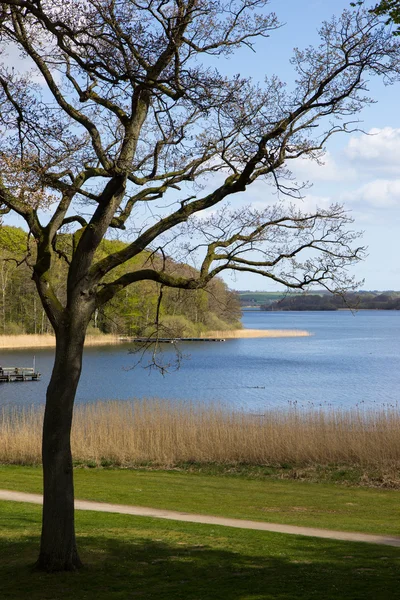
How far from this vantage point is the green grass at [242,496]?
1229 centimetres

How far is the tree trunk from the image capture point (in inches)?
292

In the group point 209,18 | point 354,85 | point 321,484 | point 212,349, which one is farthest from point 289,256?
point 212,349

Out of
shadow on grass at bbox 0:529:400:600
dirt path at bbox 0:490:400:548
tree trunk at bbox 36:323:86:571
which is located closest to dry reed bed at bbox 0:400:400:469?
dirt path at bbox 0:490:400:548

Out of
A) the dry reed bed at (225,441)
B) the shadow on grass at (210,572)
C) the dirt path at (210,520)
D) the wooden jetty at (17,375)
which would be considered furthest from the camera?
the wooden jetty at (17,375)

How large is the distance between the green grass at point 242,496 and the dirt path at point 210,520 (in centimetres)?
39

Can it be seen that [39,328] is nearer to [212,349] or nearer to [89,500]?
[212,349]

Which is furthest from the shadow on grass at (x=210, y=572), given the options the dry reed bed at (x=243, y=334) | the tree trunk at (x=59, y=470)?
the dry reed bed at (x=243, y=334)

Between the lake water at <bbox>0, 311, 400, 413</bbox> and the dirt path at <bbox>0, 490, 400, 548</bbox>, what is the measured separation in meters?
8.71

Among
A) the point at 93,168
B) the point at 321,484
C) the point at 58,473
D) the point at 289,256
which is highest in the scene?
the point at 93,168

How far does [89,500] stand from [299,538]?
471cm

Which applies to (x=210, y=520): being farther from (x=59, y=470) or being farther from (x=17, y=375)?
(x=17, y=375)

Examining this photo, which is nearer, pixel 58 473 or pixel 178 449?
pixel 58 473

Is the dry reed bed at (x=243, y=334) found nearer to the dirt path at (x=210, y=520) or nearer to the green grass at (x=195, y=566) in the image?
the dirt path at (x=210, y=520)

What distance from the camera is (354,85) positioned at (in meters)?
8.58
